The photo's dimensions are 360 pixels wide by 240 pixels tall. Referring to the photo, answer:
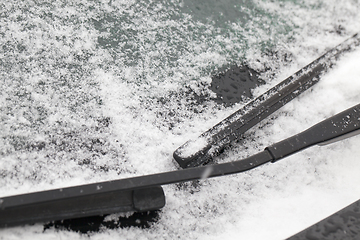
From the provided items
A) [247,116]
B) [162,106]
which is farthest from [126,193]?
[247,116]

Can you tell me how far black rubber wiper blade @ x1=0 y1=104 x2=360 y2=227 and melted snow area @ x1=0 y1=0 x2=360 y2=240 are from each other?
0.05 meters

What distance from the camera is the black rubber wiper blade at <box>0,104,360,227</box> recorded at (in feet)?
2.51

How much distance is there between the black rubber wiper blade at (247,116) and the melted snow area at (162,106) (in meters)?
0.04

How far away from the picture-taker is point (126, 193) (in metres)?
0.88

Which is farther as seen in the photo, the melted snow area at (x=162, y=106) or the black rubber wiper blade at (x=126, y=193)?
the melted snow area at (x=162, y=106)

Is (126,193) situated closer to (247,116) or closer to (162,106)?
(162,106)

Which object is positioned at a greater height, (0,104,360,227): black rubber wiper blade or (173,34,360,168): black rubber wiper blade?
(173,34,360,168): black rubber wiper blade

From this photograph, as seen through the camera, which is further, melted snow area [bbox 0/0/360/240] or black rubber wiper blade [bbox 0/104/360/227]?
melted snow area [bbox 0/0/360/240]

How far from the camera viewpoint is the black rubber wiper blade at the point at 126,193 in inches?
30.1

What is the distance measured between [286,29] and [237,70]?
323 millimetres

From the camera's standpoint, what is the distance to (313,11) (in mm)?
1406

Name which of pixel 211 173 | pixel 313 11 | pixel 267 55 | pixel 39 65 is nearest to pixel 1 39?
pixel 39 65

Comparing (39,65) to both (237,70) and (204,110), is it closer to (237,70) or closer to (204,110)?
(204,110)

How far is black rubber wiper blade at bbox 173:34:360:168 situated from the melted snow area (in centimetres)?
4
